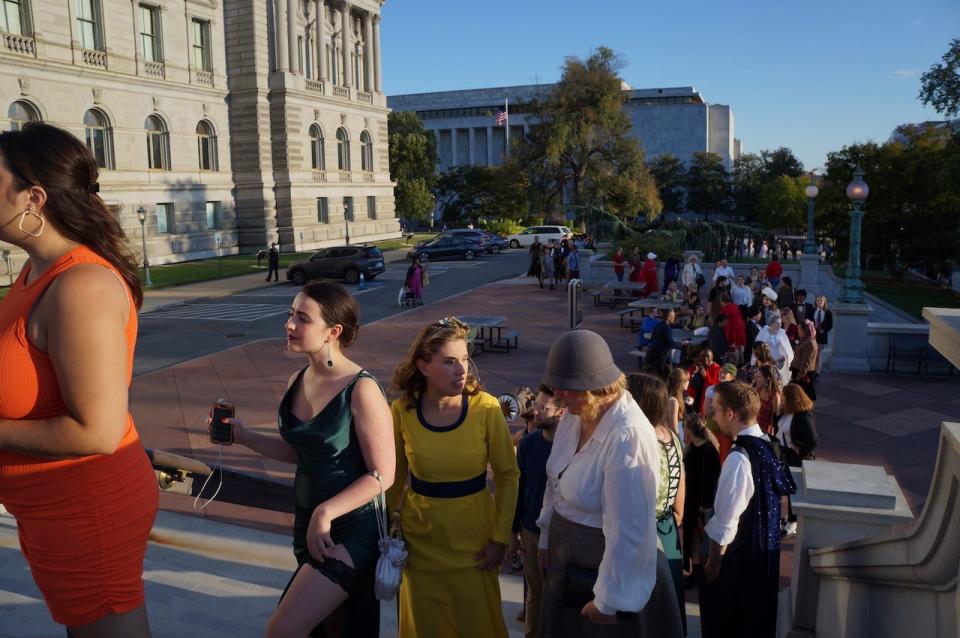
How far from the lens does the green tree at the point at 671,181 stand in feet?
272

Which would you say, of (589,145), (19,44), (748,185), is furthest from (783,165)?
(19,44)

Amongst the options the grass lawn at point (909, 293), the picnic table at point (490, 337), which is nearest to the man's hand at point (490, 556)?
the picnic table at point (490, 337)

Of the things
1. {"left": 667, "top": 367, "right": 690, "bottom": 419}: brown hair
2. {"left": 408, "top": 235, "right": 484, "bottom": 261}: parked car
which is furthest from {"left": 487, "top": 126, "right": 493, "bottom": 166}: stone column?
{"left": 667, "top": 367, "right": 690, "bottom": 419}: brown hair

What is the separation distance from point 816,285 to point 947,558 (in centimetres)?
2368

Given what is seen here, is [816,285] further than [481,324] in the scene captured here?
Yes

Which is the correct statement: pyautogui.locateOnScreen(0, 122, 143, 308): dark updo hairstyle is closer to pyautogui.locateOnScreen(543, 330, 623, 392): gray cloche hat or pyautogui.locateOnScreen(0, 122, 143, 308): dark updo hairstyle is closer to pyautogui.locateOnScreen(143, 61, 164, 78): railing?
pyautogui.locateOnScreen(543, 330, 623, 392): gray cloche hat

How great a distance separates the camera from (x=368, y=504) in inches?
124

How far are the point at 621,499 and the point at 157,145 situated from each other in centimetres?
3935

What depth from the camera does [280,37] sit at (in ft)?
144

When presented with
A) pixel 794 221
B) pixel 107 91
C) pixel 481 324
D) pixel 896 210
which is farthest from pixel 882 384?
pixel 794 221

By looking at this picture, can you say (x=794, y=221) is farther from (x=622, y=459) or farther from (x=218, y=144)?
(x=622, y=459)

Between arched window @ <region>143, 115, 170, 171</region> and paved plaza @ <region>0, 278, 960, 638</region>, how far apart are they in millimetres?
22048

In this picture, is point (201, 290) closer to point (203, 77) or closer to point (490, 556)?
point (203, 77)

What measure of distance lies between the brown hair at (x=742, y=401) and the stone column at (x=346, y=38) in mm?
50109
